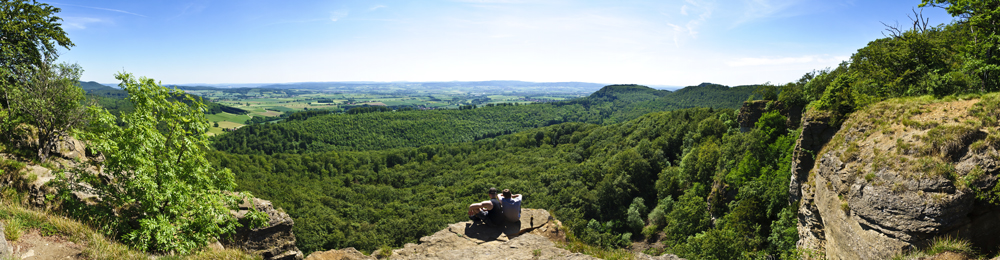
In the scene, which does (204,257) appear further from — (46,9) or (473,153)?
(473,153)

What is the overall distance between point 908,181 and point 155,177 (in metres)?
22.0

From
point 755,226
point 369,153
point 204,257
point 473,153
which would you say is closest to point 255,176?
point 369,153

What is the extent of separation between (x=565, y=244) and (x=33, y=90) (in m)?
23.3

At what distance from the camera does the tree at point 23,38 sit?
1581cm

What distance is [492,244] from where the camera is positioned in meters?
11.3

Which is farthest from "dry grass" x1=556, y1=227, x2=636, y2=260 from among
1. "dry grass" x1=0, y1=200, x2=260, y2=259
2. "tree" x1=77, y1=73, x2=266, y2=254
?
"tree" x1=77, y1=73, x2=266, y2=254

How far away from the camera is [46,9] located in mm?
17672

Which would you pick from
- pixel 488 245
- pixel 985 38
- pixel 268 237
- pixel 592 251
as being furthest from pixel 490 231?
pixel 985 38

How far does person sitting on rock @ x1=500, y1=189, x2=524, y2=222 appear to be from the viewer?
466 inches

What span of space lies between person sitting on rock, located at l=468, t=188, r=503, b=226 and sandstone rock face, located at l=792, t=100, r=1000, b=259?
12613 millimetres

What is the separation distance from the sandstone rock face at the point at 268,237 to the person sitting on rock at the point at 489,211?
6489mm

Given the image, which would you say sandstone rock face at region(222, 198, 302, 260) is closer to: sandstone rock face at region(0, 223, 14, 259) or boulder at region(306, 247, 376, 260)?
boulder at region(306, 247, 376, 260)

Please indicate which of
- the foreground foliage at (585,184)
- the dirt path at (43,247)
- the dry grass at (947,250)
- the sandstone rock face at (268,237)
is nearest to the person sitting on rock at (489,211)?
the sandstone rock face at (268,237)

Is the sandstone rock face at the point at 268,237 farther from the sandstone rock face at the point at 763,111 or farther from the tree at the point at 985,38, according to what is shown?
the sandstone rock face at the point at 763,111
